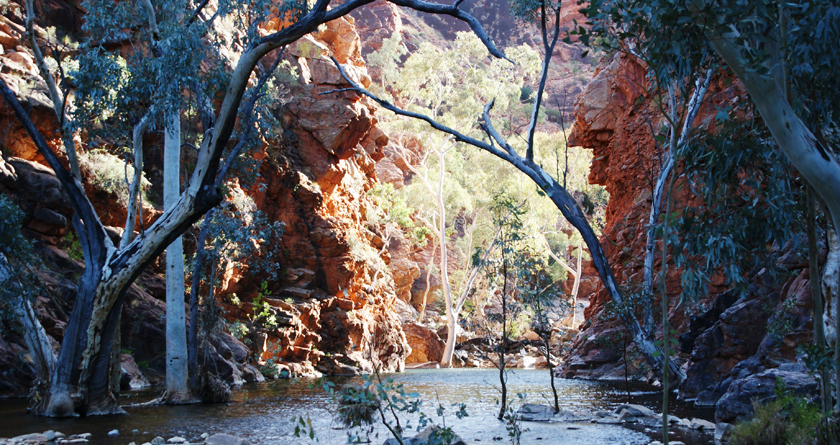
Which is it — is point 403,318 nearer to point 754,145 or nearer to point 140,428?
point 140,428

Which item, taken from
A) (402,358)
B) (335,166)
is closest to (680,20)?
(335,166)

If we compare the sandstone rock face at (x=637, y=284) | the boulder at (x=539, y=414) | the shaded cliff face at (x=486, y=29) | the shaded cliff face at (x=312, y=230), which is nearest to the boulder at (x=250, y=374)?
the shaded cliff face at (x=312, y=230)

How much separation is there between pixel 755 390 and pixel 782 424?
2.10 meters

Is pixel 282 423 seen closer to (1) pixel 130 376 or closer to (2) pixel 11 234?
(2) pixel 11 234

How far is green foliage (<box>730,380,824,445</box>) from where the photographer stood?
16.5 feet

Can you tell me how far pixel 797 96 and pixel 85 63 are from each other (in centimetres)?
929

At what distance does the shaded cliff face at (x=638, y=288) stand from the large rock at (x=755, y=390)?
2219 millimetres

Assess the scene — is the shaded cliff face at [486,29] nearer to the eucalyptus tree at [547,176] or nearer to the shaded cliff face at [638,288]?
the shaded cliff face at [638,288]

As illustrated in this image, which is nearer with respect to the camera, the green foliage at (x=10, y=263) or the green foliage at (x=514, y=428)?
the green foliage at (x=514, y=428)

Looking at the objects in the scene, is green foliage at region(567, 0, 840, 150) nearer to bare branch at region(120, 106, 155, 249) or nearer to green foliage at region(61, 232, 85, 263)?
bare branch at region(120, 106, 155, 249)

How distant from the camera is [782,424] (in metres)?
5.56

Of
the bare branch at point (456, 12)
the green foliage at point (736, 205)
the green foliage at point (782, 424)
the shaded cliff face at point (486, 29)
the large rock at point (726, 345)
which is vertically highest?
the shaded cliff face at point (486, 29)

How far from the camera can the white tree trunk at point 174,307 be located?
10320 millimetres

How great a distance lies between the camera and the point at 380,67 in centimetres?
4666
